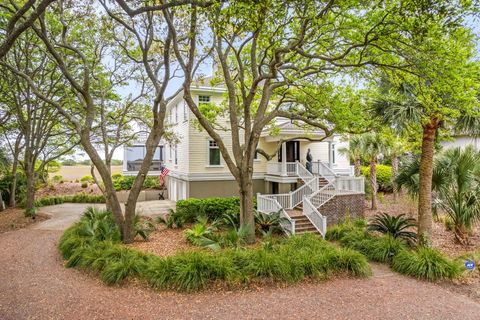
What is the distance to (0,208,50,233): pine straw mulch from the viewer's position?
13.2 metres

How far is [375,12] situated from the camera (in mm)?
7723

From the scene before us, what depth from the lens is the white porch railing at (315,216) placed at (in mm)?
12727

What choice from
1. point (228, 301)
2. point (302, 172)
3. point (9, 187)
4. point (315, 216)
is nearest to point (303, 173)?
point (302, 172)

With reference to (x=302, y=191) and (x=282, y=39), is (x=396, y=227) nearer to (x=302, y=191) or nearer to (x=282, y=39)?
(x=302, y=191)

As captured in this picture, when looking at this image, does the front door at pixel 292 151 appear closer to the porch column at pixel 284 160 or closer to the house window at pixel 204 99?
the porch column at pixel 284 160

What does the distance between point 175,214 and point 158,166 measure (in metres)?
16.9

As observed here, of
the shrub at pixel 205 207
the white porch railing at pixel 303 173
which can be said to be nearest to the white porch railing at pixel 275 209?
the shrub at pixel 205 207

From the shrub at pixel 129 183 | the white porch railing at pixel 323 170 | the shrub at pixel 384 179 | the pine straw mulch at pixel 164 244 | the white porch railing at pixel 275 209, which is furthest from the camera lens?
the shrub at pixel 384 179

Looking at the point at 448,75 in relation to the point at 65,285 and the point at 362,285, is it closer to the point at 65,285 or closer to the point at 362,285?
the point at 362,285

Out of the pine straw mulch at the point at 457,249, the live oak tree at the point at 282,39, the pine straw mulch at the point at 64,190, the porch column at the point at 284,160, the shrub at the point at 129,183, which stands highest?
the live oak tree at the point at 282,39

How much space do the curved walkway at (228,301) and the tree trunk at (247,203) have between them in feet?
12.9

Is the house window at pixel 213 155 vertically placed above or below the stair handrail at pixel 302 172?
above

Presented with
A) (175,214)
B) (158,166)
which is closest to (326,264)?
(175,214)

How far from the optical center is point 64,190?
25.6 m
